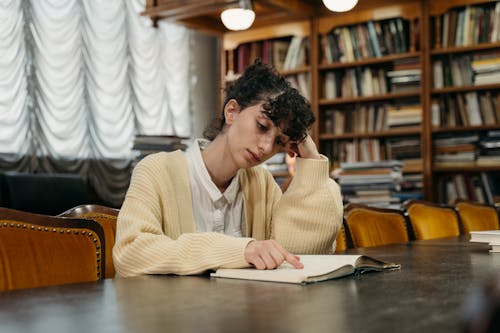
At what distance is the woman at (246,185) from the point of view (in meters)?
1.60

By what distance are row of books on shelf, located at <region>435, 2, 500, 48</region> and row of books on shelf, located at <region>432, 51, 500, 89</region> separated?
0.11m

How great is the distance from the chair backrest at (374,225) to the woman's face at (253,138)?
73 cm

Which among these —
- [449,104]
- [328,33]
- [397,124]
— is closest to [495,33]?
[449,104]

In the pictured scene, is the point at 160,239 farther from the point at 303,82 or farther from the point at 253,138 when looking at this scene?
the point at 303,82

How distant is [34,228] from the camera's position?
1334 mm

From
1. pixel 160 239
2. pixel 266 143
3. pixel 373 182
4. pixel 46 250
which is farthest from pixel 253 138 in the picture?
pixel 373 182

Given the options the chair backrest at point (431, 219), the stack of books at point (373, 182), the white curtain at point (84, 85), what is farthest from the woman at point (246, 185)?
the white curtain at point (84, 85)

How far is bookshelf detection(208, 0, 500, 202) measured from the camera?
4.71 meters

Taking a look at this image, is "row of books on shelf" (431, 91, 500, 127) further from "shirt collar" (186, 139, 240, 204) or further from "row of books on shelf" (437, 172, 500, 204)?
"shirt collar" (186, 139, 240, 204)

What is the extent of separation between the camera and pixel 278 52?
547cm

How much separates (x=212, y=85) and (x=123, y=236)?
4938 mm

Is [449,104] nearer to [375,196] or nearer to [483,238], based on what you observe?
[375,196]

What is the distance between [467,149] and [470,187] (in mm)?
299

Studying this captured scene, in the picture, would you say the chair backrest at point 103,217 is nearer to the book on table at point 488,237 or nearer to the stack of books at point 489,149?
the book on table at point 488,237
